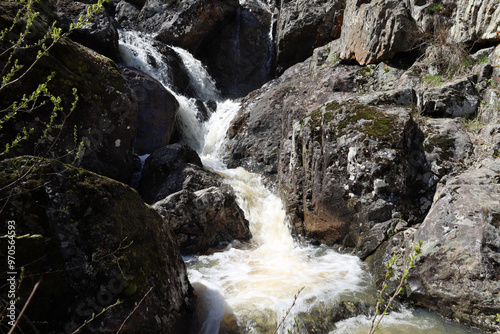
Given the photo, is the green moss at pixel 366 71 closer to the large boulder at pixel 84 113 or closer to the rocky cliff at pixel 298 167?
the rocky cliff at pixel 298 167

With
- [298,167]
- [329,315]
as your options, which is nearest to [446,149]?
[298,167]

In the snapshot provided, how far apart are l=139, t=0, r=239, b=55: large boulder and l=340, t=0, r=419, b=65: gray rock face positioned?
10.1m

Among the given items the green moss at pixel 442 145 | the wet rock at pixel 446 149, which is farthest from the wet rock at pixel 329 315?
the green moss at pixel 442 145

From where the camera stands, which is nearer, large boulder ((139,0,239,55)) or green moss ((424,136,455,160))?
green moss ((424,136,455,160))

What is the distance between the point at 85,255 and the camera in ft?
8.72

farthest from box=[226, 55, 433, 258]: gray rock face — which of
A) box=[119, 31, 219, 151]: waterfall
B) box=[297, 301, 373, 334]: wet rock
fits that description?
box=[119, 31, 219, 151]: waterfall

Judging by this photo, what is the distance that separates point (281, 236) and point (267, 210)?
3.19 ft

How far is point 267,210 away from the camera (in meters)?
7.57

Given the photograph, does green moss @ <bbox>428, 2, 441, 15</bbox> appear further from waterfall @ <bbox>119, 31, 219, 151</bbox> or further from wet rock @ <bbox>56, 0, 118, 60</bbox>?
wet rock @ <bbox>56, 0, 118, 60</bbox>

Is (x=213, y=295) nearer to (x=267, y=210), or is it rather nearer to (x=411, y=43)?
(x=267, y=210)

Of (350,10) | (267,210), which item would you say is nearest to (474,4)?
(350,10)

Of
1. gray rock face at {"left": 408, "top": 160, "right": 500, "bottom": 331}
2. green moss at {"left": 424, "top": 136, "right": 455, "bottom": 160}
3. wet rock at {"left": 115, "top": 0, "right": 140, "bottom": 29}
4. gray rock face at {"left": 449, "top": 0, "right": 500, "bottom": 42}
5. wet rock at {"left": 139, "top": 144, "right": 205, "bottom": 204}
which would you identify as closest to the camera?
gray rock face at {"left": 408, "top": 160, "right": 500, "bottom": 331}

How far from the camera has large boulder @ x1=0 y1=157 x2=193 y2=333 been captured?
2.35 metres

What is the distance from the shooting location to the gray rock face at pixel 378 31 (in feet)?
26.0
